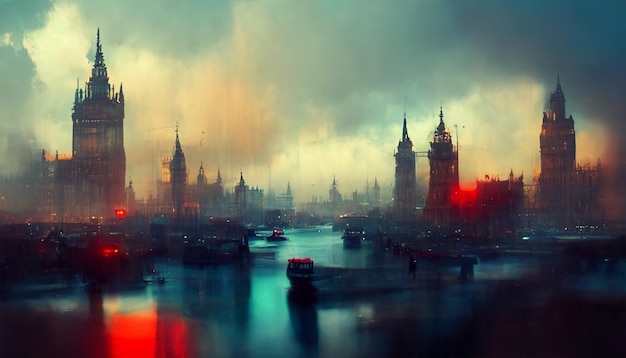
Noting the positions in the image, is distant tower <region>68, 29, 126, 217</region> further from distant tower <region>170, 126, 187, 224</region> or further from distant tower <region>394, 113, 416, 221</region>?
distant tower <region>394, 113, 416, 221</region>

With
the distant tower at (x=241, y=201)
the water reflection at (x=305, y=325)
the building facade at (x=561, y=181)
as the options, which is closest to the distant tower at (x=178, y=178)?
the distant tower at (x=241, y=201)

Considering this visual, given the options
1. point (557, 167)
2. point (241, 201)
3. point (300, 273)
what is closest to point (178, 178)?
point (241, 201)

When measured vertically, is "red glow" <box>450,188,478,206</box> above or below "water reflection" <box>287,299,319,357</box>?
above

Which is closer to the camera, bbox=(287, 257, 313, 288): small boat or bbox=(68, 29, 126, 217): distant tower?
bbox=(287, 257, 313, 288): small boat

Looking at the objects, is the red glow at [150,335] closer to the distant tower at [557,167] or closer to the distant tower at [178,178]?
the distant tower at [557,167]

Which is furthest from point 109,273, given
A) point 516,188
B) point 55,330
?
point 516,188

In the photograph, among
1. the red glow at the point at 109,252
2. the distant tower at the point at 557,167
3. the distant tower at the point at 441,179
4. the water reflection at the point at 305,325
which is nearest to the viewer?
the water reflection at the point at 305,325

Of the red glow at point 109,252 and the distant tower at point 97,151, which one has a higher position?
the distant tower at point 97,151

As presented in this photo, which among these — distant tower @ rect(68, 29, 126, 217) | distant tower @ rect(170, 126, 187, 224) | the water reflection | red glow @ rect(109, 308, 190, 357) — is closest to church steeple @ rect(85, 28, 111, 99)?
distant tower @ rect(68, 29, 126, 217)
